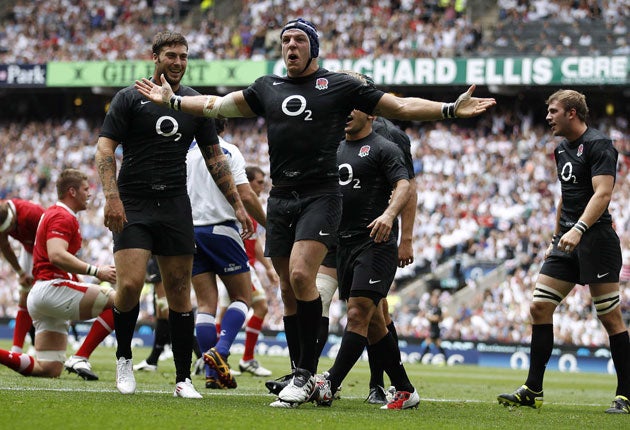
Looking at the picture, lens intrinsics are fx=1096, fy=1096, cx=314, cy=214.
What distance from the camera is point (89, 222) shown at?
33.6 meters

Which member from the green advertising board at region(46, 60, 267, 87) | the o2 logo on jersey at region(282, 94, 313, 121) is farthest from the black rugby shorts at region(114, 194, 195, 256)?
the green advertising board at region(46, 60, 267, 87)

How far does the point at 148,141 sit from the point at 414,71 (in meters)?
26.3

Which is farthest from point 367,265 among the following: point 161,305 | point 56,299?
point 161,305

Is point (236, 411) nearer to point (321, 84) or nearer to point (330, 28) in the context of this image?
point (321, 84)

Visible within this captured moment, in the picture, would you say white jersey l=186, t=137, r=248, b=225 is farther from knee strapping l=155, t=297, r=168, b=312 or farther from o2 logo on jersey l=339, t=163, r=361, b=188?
knee strapping l=155, t=297, r=168, b=312

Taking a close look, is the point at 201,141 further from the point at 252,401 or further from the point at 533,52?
the point at 533,52

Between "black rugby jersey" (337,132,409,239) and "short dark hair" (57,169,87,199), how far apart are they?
3175 millimetres

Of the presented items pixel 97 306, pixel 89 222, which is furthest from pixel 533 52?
pixel 97 306

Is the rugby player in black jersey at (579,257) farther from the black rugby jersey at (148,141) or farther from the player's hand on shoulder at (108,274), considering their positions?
the player's hand on shoulder at (108,274)

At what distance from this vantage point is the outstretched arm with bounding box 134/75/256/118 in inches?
324

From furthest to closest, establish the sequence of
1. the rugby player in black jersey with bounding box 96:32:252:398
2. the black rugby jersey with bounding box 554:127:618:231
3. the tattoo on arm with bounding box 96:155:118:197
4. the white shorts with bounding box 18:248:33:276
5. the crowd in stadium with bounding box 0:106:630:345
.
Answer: the crowd in stadium with bounding box 0:106:630:345, the white shorts with bounding box 18:248:33:276, the black rugby jersey with bounding box 554:127:618:231, the rugby player in black jersey with bounding box 96:32:252:398, the tattoo on arm with bounding box 96:155:118:197

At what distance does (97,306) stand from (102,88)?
30.2 metres

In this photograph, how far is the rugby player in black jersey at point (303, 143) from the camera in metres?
7.91

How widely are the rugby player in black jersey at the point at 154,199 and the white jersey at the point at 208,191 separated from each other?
2.16 meters
